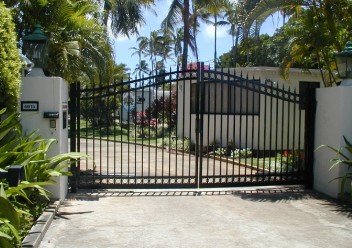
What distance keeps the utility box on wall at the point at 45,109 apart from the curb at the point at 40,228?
0.69 meters

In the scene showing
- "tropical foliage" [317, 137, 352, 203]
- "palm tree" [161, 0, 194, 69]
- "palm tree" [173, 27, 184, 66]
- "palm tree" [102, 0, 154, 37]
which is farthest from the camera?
"palm tree" [173, 27, 184, 66]

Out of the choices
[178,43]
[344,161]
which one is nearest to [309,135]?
[344,161]

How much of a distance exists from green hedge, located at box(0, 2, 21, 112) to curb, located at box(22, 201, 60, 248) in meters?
1.58

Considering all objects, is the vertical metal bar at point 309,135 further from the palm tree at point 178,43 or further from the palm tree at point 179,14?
the palm tree at point 178,43

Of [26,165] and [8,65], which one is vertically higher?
[8,65]

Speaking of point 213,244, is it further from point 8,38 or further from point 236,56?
point 236,56

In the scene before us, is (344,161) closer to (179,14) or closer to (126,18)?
(126,18)

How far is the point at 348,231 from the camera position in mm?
6105

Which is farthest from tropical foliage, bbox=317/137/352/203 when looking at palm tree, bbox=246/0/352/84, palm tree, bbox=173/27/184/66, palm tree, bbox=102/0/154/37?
palm tree, bbox=173/27/184/66

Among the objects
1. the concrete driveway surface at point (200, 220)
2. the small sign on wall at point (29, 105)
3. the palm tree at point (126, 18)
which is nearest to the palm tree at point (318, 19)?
the concrete driveway surface at point (200, 220)

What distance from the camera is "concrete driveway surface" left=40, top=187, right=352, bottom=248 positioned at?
558 cm

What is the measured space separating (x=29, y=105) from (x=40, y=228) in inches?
94.3

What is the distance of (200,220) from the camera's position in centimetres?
655

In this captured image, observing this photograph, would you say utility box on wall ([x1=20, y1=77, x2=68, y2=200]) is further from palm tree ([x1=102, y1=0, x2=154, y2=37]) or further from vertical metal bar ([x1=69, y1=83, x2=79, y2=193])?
palm tree ([x1=102, y1=0, x2=154, y2=37])
